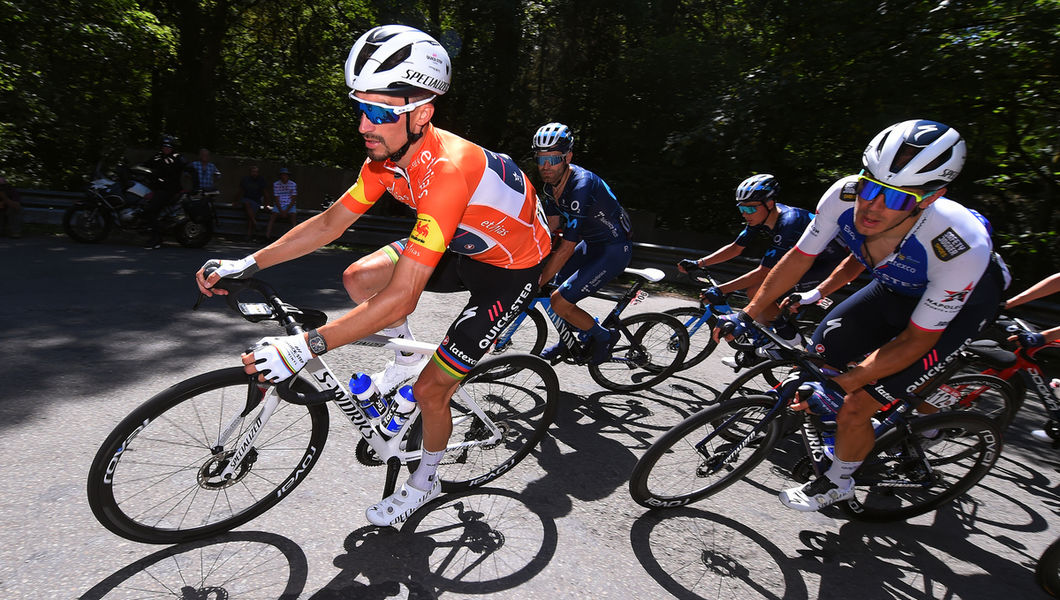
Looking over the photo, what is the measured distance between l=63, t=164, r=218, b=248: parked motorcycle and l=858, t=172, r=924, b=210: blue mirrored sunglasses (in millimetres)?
10372

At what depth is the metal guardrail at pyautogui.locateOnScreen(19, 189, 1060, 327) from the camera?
11.1 m

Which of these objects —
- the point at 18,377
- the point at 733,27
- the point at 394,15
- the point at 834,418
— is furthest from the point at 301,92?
the point at 834,418

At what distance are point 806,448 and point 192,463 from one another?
340 centimetres

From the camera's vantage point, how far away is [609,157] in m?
16.1

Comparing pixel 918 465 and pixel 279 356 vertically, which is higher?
pixel 279 356

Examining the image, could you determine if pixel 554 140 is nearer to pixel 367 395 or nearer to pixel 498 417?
pixel 498 417

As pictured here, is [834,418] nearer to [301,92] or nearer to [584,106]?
[584,106]

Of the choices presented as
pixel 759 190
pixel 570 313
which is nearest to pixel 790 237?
pixel 759 190

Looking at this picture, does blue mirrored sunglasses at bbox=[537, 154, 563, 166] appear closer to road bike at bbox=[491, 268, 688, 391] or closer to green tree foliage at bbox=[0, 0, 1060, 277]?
road bike at bbox=[491, 268, 688, 391]

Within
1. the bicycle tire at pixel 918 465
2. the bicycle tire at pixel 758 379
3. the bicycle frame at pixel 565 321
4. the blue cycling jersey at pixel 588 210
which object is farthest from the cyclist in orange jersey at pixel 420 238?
the bicycle tire at pixel 918 465

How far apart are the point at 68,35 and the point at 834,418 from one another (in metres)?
16.4

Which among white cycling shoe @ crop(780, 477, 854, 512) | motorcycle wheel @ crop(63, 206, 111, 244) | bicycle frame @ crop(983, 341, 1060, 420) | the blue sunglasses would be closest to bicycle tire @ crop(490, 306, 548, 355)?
white cycling shoe @ crop(780, 477, 854, 512)

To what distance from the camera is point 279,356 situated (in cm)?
246

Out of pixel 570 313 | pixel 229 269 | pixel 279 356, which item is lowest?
pixel 570 313
